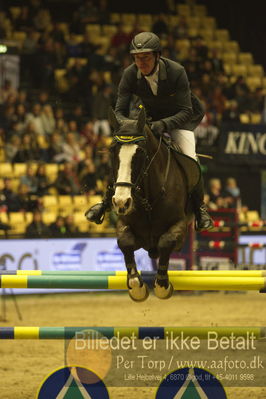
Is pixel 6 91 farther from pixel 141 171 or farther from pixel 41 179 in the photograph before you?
pixel 141 171

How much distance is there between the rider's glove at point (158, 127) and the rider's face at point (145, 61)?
41 centimetres

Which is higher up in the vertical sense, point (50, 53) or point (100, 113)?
point (50, 53)

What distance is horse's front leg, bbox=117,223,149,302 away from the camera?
19.4ft

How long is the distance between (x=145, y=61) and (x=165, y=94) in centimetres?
39

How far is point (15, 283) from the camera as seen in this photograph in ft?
19.4

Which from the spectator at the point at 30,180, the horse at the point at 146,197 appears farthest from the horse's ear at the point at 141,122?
the spectator at the point at 30,180

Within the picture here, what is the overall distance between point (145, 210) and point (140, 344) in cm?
409

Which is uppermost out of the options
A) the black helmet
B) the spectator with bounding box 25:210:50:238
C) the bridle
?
the black helmet

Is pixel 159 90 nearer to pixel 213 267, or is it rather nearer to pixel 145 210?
pixel 145 210

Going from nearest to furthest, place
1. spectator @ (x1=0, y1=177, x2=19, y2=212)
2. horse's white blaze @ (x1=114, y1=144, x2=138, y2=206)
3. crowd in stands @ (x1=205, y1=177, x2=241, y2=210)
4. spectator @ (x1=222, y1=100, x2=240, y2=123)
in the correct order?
horse's white blaze @ (x1=114, y1=144, x2=138, y2=206) → spectator @ (x1=0, y1=177, x2=19, y2=212) → crowd in stands @ (x1=205, y1=177, x2=241, y2=210) → spectator @ (x1=222, y1=100, x2=240, y2=123)

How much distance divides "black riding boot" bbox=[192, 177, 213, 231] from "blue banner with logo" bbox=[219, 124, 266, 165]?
11.6 m

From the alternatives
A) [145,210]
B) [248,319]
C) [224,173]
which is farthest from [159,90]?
[224,173]

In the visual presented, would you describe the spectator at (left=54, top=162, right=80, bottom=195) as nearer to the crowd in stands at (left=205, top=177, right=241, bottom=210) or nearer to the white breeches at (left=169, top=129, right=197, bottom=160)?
the crowd in stands at (left=205, top=177, right=241, bottom=210)

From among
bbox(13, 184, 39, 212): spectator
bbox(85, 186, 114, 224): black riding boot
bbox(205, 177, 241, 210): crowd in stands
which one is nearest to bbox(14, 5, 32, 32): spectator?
bbox(13, 184, 39, 212): spectator
